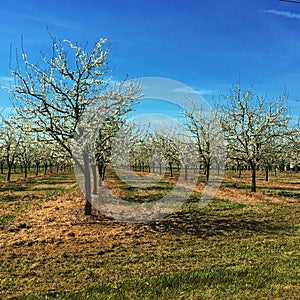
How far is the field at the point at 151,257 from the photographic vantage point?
491cm

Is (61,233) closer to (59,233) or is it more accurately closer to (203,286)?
(59,233)

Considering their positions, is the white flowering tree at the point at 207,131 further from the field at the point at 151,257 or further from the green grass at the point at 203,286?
the green grass at the point at 203,286

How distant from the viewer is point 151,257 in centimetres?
656

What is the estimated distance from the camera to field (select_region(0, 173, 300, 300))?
16.1ft

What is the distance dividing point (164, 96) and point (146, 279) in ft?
26.5

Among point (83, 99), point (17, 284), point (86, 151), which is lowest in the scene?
point (17, 284)

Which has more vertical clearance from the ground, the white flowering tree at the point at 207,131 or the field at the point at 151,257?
the white flowering tree at the point at 207,131

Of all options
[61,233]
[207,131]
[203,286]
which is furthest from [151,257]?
[207,131]

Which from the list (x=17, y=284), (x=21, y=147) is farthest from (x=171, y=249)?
(x=21, y=147)

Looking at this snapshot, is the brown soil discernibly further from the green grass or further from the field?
the green grass

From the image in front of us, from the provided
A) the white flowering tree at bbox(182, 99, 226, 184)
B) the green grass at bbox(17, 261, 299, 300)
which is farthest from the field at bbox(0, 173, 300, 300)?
the white flowering tree at bbox(182, 99, 226, 184)

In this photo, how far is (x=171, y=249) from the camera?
7.18 metres

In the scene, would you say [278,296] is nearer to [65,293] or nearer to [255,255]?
[255,255]

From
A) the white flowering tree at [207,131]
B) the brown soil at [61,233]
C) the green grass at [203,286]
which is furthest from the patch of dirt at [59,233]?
the white flowering tree at [207,131]
